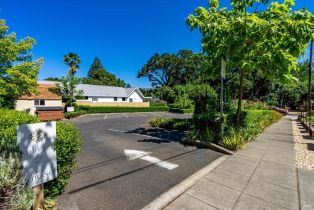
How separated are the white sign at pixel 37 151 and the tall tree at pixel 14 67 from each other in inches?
533

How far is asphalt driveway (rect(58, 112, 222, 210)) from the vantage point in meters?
3.93

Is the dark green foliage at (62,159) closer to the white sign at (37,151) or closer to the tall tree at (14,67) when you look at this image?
the white sign at (37,151)

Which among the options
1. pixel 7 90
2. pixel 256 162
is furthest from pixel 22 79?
pixel 256 162

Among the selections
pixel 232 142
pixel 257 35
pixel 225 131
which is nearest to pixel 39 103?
pixel 225 131

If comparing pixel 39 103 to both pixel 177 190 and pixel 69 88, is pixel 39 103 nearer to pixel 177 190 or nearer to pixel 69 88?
pixel 69 88

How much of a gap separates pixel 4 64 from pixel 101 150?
12371 millimetres

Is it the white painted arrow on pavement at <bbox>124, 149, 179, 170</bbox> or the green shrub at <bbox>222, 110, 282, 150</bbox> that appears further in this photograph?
the green shrub at <bbox>222, 110, 282, 150</bbox>

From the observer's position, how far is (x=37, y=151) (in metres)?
2.92

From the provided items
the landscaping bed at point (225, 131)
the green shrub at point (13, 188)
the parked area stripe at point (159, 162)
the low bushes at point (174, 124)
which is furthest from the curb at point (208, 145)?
the green shrub at point (13, 188)

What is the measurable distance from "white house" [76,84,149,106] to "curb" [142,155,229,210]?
104 feet

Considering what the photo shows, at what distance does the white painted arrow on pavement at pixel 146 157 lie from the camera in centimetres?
601

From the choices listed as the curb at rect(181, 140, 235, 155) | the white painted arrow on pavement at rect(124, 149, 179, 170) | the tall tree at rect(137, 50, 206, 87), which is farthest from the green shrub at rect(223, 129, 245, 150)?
the tall tree at rect(137, 50, 206, 87)

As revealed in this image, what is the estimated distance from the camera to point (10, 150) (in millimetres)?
3109

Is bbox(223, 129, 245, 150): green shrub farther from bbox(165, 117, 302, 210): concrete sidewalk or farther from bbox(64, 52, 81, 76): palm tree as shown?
bbox(64, 52, 81, 76): palm tree
